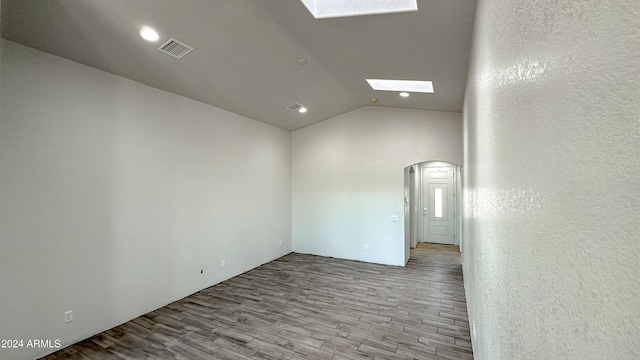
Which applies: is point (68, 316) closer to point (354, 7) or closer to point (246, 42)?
point (246, 42)

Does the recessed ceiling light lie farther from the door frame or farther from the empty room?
the door frame

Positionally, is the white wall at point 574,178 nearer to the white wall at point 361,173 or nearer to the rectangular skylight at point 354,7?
the rectangular skylight at point 354,7

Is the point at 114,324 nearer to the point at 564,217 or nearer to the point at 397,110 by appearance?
the point at 564,217

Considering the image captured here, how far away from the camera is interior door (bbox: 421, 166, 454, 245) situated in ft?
24.7

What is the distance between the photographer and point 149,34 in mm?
2609

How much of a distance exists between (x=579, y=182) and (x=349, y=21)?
258 cm

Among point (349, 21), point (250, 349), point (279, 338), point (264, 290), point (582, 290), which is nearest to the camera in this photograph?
point (582, 290)

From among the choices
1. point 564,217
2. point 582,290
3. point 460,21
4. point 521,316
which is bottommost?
point 521,316

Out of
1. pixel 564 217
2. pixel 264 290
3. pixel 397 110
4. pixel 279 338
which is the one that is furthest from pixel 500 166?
pixel 397 110

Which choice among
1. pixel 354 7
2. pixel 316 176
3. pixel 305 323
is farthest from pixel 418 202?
pixel 354 7

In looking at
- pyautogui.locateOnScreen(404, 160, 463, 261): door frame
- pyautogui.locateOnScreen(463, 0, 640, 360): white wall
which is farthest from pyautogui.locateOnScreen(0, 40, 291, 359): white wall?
pyautogui.locateOnScreen(404, 160, 463, 261): door frame

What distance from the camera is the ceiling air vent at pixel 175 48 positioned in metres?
2.79

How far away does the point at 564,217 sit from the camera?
516 mm

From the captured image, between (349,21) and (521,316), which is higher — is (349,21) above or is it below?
above
